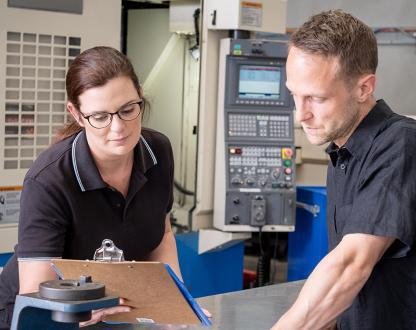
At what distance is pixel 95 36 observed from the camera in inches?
121

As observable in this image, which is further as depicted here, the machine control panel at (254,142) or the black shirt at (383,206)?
the machine control panel at (254,142)

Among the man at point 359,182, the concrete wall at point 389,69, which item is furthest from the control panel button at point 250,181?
the man at point 359,182

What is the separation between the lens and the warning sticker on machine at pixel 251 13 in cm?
344

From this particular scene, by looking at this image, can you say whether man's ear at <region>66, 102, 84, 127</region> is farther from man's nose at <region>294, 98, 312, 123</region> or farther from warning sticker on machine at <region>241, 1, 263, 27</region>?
warning sticker on machine at <region>241, 1, 263, 27</region>

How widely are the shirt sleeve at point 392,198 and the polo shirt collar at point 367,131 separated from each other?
5 centimetres

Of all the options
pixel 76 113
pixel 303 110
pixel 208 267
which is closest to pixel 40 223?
pixel 76 113

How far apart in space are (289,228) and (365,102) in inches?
85.8

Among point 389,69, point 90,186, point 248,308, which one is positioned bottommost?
point 248,308

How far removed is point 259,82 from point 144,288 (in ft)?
7.27

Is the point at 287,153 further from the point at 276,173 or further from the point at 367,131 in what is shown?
the point at 367,131

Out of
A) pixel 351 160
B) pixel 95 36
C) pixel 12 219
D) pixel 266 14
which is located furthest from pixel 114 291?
pixel 266 14

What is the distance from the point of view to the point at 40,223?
175 cm

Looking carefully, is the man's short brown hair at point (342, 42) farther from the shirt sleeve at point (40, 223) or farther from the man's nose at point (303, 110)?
the shirt sleeve at point (40, 223)

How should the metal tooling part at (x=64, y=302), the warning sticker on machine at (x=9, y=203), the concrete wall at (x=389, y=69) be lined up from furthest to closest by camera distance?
the concrete wall at (x=389, y=69) < the warning sticker on machine at (x=9, y=203) < the metal tooling part at (x=64, y=302)
